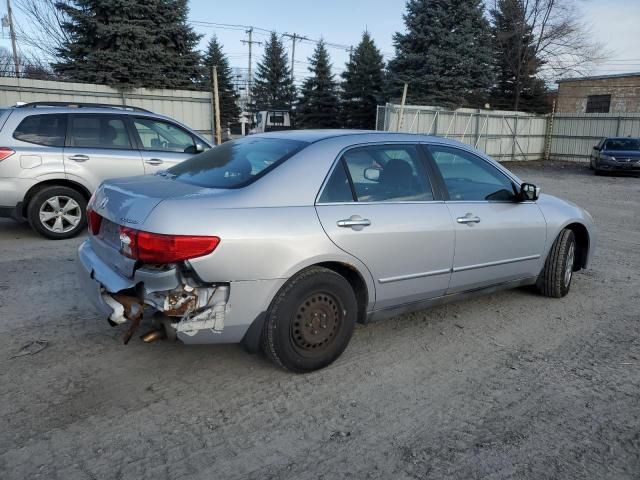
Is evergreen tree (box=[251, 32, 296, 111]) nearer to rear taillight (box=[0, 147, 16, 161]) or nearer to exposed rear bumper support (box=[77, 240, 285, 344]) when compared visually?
rear taillight (box=[0, 147, 16, 161])

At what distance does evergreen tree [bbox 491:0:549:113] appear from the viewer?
3178 cm

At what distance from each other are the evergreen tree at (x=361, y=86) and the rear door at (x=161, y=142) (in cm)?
2777

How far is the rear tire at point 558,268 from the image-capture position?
189 inches

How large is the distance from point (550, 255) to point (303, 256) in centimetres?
283

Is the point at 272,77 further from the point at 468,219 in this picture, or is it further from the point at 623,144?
the point at 468,219

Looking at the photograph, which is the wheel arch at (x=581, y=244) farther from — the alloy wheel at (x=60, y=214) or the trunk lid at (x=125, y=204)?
the alloy wheel at (x=60, y=214)

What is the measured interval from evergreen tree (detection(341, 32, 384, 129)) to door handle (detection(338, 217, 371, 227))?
31802mm

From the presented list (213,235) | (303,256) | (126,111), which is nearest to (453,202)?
(303,256)

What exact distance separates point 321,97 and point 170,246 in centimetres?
3593

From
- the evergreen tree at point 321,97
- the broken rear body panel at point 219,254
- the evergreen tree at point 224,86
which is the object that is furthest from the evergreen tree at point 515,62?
the broken rear body panel at point 219,254

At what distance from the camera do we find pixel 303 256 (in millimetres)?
3070

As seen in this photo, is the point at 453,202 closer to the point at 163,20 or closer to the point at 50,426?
the point at 50,426

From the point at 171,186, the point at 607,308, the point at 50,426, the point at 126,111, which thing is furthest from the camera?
the point at 126,111

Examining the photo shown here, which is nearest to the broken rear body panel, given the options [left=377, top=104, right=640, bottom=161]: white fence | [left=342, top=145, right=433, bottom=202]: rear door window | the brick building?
[left=342, top=145, right=433, bottom=202]: rear door window
